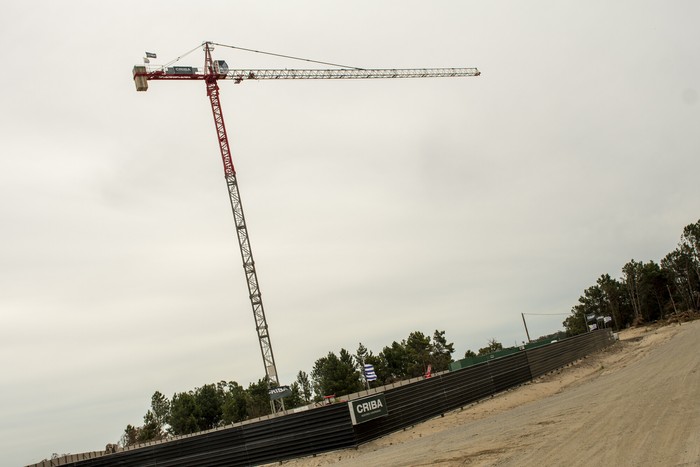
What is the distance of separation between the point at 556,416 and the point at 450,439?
4.75 meters

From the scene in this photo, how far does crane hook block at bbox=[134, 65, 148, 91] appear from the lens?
62156 millimetres

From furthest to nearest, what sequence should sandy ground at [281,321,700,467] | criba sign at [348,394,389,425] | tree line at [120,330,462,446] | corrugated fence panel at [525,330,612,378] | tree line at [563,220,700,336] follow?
tree line at [563,220,700,336] < tree line at [120,330,462,446] < corrugated fence panel at [525,330,612,378] < criba sign at [348,394,389,425] < sandy ground at [281,321,700,467]

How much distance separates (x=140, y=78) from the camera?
62.4m

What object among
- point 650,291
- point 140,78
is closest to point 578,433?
point 140,78

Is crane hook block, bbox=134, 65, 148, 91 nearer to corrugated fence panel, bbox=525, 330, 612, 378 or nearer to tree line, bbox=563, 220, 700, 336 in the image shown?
corrugated fence panel, bbox=525, 330, 612, 378

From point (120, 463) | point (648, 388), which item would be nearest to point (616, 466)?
point (648, 388)

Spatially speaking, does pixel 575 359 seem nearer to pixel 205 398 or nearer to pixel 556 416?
pixel 556 416

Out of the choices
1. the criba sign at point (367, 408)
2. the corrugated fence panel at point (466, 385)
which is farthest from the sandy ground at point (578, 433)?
the corrugated fence panel at point (466, 385)

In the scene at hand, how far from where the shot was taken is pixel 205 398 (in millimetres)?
108750

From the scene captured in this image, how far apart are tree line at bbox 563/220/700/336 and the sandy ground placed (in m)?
108

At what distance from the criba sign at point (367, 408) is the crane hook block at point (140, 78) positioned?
50181 millimetres

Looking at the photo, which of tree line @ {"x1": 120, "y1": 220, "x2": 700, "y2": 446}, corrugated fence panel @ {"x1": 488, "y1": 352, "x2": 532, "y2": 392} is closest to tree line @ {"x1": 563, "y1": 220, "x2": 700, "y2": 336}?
tree line @ {"x1": 120, "y1": 220, "x2": 700, "y2": 446}

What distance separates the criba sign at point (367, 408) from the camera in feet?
89.2

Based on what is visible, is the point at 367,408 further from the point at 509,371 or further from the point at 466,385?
the point at 509,371
